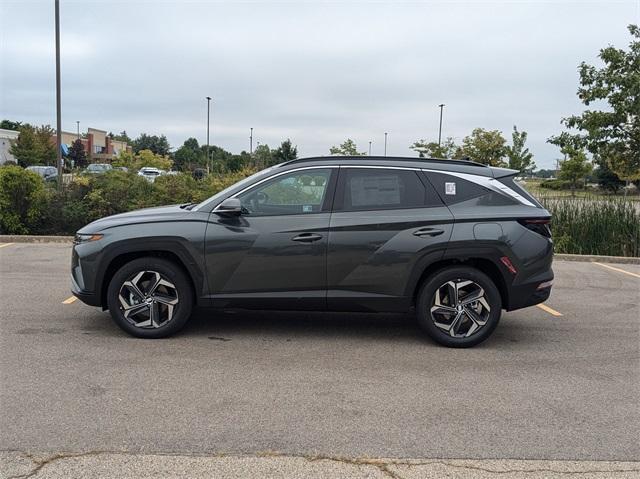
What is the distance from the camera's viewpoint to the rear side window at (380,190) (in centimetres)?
545

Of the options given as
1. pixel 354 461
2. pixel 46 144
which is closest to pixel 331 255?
pixel 354 461

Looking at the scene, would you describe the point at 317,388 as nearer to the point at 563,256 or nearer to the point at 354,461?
the point at 354,461

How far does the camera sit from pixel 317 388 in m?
4.34

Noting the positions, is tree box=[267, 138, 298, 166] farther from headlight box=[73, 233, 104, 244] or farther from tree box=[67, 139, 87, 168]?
tree box=[67, 139, 87, 168]

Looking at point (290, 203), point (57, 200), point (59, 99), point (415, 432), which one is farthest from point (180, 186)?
point (415, 432)

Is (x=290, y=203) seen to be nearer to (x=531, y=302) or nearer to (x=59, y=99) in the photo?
(x=531, y=302)

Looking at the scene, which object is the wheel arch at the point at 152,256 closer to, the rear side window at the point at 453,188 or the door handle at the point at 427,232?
the door handle at the point at 427,232

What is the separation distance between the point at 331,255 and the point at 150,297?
5.98 ft

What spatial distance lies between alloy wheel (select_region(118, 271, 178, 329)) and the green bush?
30.0 feet

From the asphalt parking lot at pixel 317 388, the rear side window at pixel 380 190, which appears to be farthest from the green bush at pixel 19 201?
the rear side window at pixel 380 190

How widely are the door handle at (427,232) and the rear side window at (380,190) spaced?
274 millimetres

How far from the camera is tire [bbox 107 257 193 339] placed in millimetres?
5363

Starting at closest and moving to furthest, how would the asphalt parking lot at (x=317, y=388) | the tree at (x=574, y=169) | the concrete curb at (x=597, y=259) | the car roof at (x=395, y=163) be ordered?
the asphalt parking lot at (x=317, y=388), the car roof at (x=395, y=163), the concrete curb at (x=597, y=259), the tree at (x=574, y=169)

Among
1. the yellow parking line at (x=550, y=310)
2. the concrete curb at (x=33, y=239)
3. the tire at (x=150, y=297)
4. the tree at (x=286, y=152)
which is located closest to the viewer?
the tire at (x=150, y=297)
